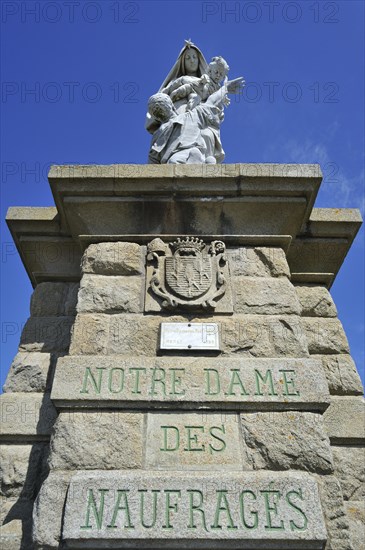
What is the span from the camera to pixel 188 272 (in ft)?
13.0

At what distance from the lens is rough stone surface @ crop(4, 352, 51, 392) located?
3996 mm

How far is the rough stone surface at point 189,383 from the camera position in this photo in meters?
3.33

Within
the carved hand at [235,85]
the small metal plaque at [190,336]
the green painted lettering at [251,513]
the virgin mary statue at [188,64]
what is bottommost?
the green painted lettering at [251,513]

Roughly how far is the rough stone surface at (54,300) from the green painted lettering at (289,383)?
6.28ft

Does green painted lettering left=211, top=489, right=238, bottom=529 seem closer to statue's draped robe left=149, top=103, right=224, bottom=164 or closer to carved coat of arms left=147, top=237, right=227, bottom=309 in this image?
carved coat of arms left=147, top=237, right=227, bottom=309

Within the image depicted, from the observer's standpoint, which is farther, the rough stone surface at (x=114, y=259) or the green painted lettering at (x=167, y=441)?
the rough stone surface at (x=114, y=259)

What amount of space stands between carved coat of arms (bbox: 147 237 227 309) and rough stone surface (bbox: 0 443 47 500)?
4.71 feet

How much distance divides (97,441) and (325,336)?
7.16ft

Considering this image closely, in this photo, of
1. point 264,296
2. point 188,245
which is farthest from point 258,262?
point 188,245

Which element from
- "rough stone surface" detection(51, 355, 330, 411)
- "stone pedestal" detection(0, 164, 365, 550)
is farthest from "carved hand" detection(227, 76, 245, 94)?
"rough stone surface" detection(51, 355, 330, 411)

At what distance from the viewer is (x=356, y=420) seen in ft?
13.0

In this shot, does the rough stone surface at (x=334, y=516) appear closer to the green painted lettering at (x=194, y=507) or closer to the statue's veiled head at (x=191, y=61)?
the green painted lettering at (x=194, y=507)

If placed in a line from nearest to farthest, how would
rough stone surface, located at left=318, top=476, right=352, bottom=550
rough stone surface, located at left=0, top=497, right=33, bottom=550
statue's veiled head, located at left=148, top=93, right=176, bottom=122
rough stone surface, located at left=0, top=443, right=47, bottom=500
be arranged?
rough stone surface, located at left=318, top=476, right=352, bottom=550 → rough stone surface, located at left=0, top=497, right=33, bottom=550 → rough stone surface, located at left=0, top=443, right=47, bottom=500 → statue's veiled head, located at left=148, top=93, right=176, bottom=122

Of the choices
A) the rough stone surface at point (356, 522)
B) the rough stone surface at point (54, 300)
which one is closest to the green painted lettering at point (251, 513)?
the rough stone surface at point (356, 522)
